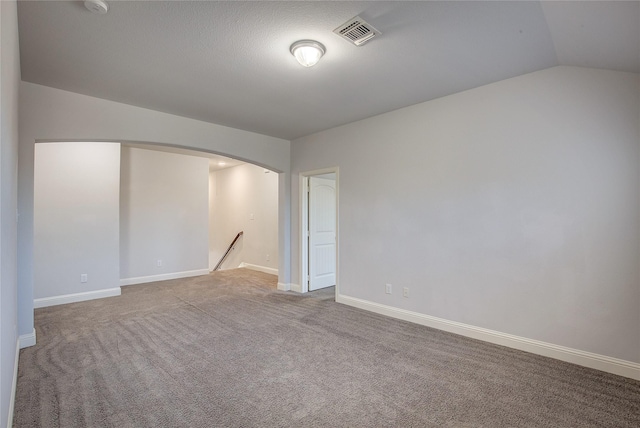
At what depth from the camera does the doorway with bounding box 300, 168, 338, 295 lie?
5.49 meters

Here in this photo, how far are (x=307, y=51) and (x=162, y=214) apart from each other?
529 cm

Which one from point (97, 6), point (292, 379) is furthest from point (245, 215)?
point (97, 6)

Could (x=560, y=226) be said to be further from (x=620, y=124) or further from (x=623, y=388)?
(x=623, y=388)

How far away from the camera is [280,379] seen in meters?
2.54

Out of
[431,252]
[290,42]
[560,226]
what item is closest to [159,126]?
[290,42]

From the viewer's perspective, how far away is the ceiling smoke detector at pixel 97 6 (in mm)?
1977

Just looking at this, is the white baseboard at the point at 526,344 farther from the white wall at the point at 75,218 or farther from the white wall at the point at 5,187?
the white wall at the point at 75,218

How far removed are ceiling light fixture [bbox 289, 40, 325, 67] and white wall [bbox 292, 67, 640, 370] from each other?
183cm

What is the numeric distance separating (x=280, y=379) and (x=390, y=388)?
0.89 meters

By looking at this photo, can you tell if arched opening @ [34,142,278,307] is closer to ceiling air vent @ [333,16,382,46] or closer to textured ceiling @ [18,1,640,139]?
textured ceiling @ [18,1,640,139]

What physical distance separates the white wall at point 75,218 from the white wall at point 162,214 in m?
0.85

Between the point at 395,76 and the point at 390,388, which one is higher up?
the point at 395,76

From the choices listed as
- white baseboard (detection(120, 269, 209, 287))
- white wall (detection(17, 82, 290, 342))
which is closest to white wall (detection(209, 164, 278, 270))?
white baseboard (detection(120, 269, 209, 287))

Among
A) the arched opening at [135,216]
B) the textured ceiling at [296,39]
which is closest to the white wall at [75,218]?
the arched opening at [135,216]
